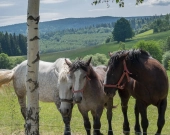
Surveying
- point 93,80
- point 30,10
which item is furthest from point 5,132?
point 30,10

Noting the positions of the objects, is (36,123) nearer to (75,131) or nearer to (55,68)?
(55,68)

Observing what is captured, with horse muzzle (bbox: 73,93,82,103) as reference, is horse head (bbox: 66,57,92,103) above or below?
above

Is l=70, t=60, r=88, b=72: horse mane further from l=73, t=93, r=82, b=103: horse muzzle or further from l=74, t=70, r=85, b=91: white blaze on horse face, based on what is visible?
l=73, t=93, r=82, b=103: horse muzzle

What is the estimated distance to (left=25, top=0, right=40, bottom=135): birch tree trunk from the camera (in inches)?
197

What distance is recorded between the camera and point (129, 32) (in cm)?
12912

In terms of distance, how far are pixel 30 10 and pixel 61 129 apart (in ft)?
17.1

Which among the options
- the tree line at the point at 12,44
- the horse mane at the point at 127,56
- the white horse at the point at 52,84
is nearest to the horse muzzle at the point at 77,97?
the white horse at the point at 52,84

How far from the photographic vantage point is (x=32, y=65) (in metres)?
5.20

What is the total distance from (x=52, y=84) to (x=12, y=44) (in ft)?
394

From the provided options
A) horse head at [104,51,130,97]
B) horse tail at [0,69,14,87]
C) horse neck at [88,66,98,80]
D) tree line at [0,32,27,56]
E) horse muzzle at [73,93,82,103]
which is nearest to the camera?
horse muzzle at [73,93,82,103]

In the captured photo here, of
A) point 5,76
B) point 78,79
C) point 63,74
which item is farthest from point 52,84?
point 5,76

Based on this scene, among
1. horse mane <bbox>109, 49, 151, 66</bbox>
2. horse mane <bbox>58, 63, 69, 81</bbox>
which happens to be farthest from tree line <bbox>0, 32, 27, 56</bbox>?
horse mane <bbox>109, 49, 151, 66</bbox>

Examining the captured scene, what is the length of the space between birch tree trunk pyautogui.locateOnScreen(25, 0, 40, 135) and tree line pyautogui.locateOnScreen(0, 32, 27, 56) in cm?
11131

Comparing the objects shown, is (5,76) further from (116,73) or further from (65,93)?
(116,73)
